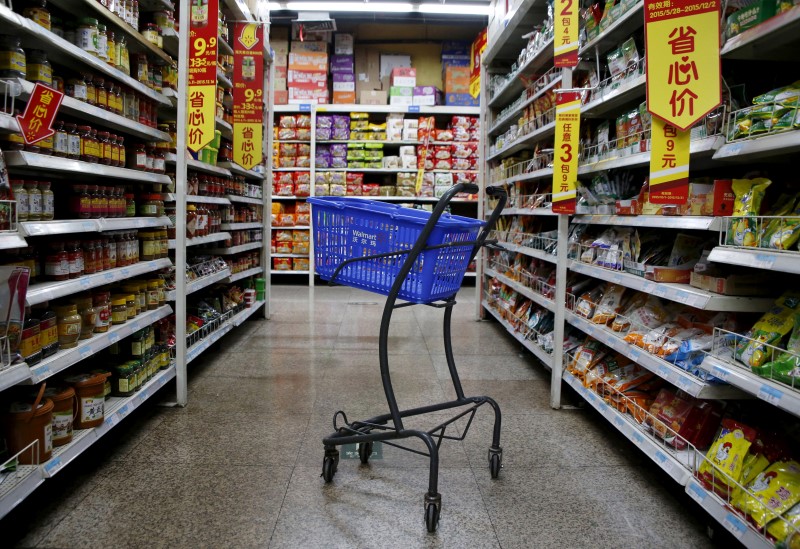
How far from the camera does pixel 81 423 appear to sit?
2404 mm

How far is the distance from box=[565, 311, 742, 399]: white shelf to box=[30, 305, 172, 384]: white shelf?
229 cm

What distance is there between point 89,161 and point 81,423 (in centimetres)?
112

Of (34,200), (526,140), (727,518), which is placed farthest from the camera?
(526,140)

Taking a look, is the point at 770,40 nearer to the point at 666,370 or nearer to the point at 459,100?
Answer: the point at 666,370

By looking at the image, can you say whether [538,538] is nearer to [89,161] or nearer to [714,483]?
[714,483]

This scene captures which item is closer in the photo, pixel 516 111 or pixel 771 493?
pixel 771 493

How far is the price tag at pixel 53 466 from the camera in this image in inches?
80.2

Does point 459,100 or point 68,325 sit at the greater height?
point 459,100

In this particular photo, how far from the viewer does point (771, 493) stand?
5.66 feet

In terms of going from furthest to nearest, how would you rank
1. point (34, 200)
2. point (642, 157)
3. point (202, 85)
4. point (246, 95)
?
point (246, 95), point (202, 85), point (642, 157), point (34, 200)

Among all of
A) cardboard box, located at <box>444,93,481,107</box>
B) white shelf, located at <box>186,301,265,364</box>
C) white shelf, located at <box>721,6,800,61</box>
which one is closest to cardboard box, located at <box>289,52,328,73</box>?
cardboard box, located at <box>444,93,481,107</box>

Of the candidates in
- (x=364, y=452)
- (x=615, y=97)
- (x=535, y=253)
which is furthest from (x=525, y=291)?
(x=364, y=452)

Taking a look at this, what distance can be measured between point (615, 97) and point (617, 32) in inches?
16.8

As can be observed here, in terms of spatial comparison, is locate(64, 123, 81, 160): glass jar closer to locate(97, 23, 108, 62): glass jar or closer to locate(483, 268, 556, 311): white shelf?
locate(97, 23, 108, 62): glass jar
